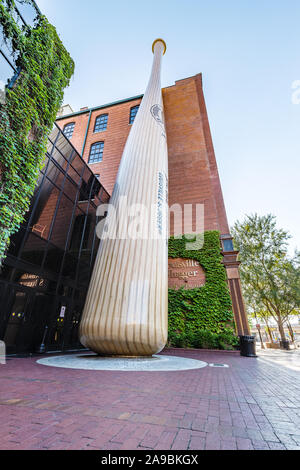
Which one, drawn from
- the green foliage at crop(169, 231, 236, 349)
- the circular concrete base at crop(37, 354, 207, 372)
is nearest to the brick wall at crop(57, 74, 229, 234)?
the green foliage at crop(169, 231, 236, 349)

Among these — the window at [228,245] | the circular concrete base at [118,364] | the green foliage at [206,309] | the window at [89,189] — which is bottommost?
the circular concrete base at [118,364]

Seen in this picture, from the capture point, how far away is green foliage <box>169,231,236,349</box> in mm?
11078

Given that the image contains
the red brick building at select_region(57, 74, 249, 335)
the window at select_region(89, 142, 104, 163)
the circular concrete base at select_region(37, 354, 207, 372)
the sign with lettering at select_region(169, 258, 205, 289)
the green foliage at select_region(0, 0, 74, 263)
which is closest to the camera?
the circular concrete base at select_region(37, 354, 207, 372)

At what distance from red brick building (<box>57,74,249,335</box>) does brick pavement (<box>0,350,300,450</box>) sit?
8773 mm

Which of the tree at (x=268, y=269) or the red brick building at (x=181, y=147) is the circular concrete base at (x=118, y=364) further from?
the tree at (x=268, y=269)

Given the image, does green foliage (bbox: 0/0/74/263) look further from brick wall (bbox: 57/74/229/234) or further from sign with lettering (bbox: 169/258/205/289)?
brick wall (bbox: 57/74/229/234)

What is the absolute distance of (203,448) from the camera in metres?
1.74

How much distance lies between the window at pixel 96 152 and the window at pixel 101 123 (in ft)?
6.10

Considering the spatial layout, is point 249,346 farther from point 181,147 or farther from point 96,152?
point 96,152

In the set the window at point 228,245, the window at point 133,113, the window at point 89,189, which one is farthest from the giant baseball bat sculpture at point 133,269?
the window at point 133,113

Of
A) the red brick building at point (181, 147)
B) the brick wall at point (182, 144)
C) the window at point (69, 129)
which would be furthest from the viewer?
the window at point (69, 129)

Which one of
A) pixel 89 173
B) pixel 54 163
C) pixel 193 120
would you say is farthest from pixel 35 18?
→ pixel 193 120

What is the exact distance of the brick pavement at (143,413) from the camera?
181cm
